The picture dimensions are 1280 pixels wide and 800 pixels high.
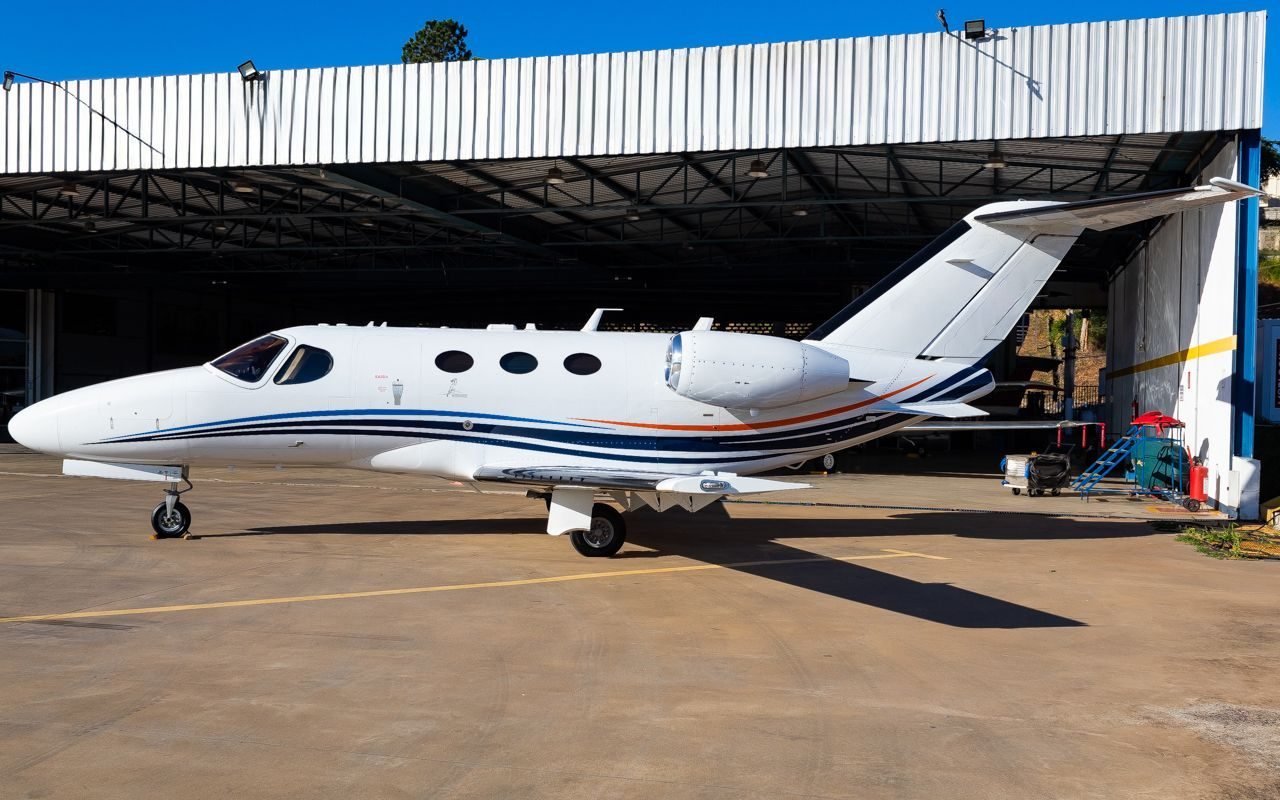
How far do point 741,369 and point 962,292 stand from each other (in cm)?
362

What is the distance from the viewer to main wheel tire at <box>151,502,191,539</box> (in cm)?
1317

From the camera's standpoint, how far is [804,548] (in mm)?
13992

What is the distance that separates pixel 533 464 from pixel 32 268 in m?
31.0

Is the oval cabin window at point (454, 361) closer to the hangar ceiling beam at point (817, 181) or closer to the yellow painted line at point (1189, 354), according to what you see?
the hangar ceiling beam at point (817, 181)

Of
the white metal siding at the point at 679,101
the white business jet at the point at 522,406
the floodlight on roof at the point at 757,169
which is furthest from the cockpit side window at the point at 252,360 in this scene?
the floodlight on roof at the point at 757,169

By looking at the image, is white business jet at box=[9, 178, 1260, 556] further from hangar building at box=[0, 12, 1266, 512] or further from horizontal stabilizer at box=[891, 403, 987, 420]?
hangar building at box=[0, 12, 1266, 512]

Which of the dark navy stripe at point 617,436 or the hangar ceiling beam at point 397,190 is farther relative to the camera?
the hangar ceiling beam at point 397,190

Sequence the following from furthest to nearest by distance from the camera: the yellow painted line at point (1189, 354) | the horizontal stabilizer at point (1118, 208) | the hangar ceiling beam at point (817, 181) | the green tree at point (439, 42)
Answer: the green tree at point (439, 42) → the hangar ceiling beam at point (817, 181) → the yellow painted line at point (1189, 354) → the horizontal stabilizer at point (1118, 208)

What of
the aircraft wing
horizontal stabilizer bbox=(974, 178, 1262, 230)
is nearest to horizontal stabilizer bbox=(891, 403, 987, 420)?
horizontal stabilizer bbox=(974, 178, 1262, 230)

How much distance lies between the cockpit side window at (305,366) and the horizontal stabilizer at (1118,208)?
897 centimetres

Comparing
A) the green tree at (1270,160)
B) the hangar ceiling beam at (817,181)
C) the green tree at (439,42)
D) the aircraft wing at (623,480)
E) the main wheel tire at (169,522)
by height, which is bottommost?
the main wheel tire at (169,522)

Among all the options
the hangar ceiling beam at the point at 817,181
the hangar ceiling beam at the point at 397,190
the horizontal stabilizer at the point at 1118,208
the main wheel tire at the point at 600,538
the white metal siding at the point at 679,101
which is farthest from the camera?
the hangar ceiling beam at the point at 817,181

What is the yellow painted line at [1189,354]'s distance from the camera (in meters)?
17.1

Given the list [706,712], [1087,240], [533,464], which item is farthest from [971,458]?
[706,712]
